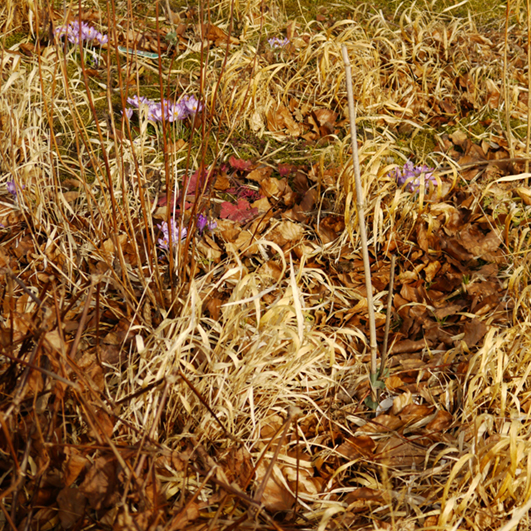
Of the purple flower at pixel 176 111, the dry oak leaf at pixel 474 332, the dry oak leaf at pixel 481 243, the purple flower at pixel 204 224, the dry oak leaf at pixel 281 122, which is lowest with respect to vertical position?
the dry oak leaf at pixel 474 332

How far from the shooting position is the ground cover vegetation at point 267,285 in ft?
4.75

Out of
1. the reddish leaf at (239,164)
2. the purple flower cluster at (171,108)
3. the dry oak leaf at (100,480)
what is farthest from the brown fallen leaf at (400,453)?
the purple flower cluster at (171,108)

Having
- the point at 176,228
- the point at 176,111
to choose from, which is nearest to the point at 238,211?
the point at 176,228

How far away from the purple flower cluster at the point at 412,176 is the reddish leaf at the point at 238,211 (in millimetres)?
618

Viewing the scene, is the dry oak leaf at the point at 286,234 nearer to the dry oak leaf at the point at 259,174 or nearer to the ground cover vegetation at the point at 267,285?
the ground cover vegetation at the point at 267,285

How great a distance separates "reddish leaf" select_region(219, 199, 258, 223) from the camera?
2.40 metres

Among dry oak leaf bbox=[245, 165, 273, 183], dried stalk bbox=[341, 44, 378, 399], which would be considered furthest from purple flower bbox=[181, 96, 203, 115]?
dried stalk bbox=[341, 44, 378, 399]

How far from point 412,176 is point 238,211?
74cm

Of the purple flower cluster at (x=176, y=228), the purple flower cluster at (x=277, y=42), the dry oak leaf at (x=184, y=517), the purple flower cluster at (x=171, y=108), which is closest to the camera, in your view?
the dry oak leaf at (x=184, y=517)

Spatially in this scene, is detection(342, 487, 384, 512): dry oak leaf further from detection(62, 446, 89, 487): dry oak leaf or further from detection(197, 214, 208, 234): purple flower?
detection(197, 214, 208, 234): purple flower

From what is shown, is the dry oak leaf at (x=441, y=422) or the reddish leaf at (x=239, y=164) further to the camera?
the reddish leaf at (x=239, y=164)

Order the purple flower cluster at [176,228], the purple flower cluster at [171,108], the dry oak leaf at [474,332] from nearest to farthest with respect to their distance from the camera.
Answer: the dry oak leaf at [474,332], the purple flower cluster at [176,228], the purple flower cluster at [171,108]

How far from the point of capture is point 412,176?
246cm

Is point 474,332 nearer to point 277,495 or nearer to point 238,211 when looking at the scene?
point 277,495
